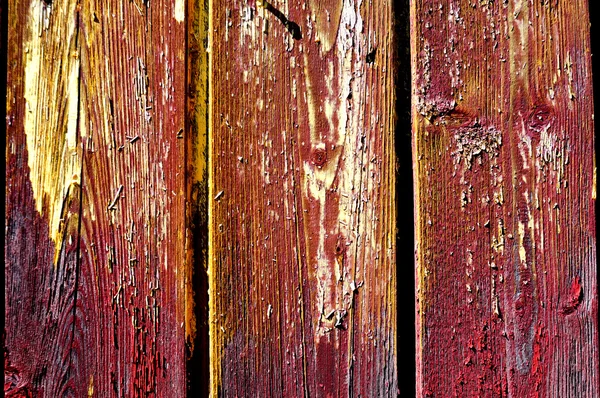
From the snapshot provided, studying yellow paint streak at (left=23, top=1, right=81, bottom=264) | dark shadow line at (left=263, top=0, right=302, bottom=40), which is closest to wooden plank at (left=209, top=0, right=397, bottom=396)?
dark shadow line at (left=263, top=0, right=302, bottom=40)

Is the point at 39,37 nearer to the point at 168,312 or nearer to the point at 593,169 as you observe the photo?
the point at 168,312

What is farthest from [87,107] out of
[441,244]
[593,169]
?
[593,169]

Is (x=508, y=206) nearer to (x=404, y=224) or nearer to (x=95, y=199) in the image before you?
(x=404, y=224)

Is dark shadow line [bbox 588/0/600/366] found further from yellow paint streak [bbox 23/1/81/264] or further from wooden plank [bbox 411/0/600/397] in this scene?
yellow paint streak [bbox 23/1/81/264]

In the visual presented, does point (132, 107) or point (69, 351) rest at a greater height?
point (132, 107)

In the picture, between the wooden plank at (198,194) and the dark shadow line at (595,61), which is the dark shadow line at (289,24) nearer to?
the wooden plank at (198,194)

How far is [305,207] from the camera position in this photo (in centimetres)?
80

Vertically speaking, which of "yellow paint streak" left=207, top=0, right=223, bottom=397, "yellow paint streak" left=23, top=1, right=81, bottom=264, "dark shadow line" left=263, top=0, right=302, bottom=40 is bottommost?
"yellow paint streak" left=207, top=0, right=223, bottom=397

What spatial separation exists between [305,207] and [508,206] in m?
0.29

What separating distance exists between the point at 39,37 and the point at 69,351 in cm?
47

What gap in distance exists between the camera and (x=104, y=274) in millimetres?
819

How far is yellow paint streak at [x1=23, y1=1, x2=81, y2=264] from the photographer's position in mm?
826

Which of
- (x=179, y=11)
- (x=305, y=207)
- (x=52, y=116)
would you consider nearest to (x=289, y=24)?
(x=179, y=11)

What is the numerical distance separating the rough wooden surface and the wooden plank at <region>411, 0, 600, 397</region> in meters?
0.37
